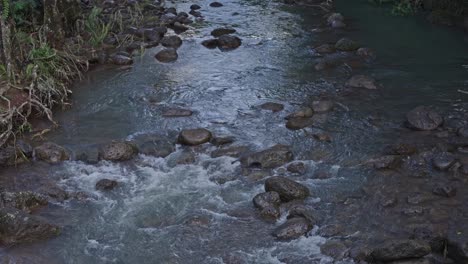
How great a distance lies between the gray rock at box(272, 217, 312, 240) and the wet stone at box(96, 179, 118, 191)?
1.85 m

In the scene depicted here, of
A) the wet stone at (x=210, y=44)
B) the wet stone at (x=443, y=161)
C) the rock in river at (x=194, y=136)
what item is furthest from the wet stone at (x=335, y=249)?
the wet stone at (x=210, y=44)

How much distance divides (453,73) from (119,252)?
6.13m

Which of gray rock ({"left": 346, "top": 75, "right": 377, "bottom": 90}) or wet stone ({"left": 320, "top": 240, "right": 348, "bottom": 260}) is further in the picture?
gray rock ({"left": 346, "top": 75, "right": 377, "bottom": 90})

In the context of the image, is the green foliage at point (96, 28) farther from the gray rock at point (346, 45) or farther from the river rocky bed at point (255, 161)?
the gray rock at point (346, 45)

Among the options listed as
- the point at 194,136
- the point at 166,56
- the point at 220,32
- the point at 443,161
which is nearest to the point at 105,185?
the point at 194,136

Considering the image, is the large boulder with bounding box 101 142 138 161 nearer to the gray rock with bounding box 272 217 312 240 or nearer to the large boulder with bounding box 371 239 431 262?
the gray rock with bounding box 272 217 312 240

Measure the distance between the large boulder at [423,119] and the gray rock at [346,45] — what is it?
310 cm

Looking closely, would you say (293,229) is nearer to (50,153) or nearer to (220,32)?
(50,153)

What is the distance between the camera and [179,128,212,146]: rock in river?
710 centimetres

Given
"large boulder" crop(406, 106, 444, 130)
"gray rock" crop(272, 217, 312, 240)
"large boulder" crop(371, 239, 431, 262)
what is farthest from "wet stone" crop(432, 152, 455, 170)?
"gray rock" crop(272, 217, 312, 240)

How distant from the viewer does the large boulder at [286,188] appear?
229 inches

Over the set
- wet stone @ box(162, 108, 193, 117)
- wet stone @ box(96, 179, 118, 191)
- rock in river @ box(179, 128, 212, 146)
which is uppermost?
rock in river @ box(179, 128, 212, 146)

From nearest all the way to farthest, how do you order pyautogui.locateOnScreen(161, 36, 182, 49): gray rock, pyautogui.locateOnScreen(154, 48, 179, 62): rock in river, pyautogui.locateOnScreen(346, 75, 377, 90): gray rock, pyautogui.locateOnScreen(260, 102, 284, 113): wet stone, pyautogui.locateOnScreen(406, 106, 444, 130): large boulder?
pyautogui.locateOnScreen(406, 106, 444, 130): large boulder → pyautogui.locateOnScreen(260, 102, 284, 113): wet stone → pyautogui.locateOnScreen(346, 75, 377, 90): gray rock → pyautogui.locateOnScreen(154, 48, 179, 62): rock in river → pyautogui.locateOnScreen(161, 36, 182, 49): gray rock

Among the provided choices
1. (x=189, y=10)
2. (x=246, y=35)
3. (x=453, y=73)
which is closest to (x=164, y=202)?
(x=453, y=73)
